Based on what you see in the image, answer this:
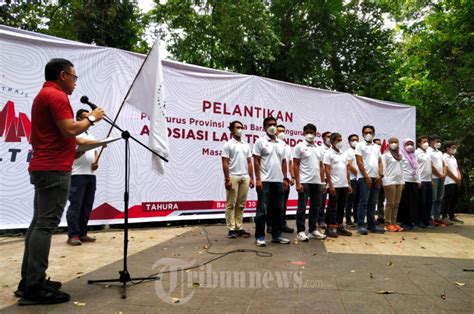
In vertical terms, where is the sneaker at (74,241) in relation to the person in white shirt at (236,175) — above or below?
below

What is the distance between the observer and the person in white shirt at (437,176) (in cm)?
864

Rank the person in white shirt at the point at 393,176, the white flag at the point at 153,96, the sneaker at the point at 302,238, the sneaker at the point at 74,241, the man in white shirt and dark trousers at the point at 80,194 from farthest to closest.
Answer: the person in white shirt at the point at 393,176, the sneaker at the point at 302,238, the man in white shirt and dark trousers at the point at 80,194, the sneaker at the point at 74,241, the white flag at the point at 153,96

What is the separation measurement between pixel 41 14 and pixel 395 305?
16135mm

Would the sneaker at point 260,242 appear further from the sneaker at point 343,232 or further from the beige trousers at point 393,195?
the beige trousers at point 393,195

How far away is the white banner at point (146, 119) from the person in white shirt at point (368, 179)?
7.27ft

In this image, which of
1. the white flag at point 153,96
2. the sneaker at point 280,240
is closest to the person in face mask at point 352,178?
the sneaker at point 280,240

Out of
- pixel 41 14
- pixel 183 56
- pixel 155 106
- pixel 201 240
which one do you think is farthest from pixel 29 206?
pixel 41 14

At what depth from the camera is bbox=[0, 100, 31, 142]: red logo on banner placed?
6059 mm

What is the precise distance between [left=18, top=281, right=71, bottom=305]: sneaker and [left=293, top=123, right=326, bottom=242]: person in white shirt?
3.96 m

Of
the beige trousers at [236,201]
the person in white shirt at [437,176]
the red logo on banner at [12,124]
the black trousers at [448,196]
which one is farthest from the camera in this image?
the black trousers at [448,196]

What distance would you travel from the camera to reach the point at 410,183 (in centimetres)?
816

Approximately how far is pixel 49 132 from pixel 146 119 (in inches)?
165

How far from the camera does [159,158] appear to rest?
3848 millimetres

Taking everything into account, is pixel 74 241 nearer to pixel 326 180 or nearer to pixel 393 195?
pixel 326 180
